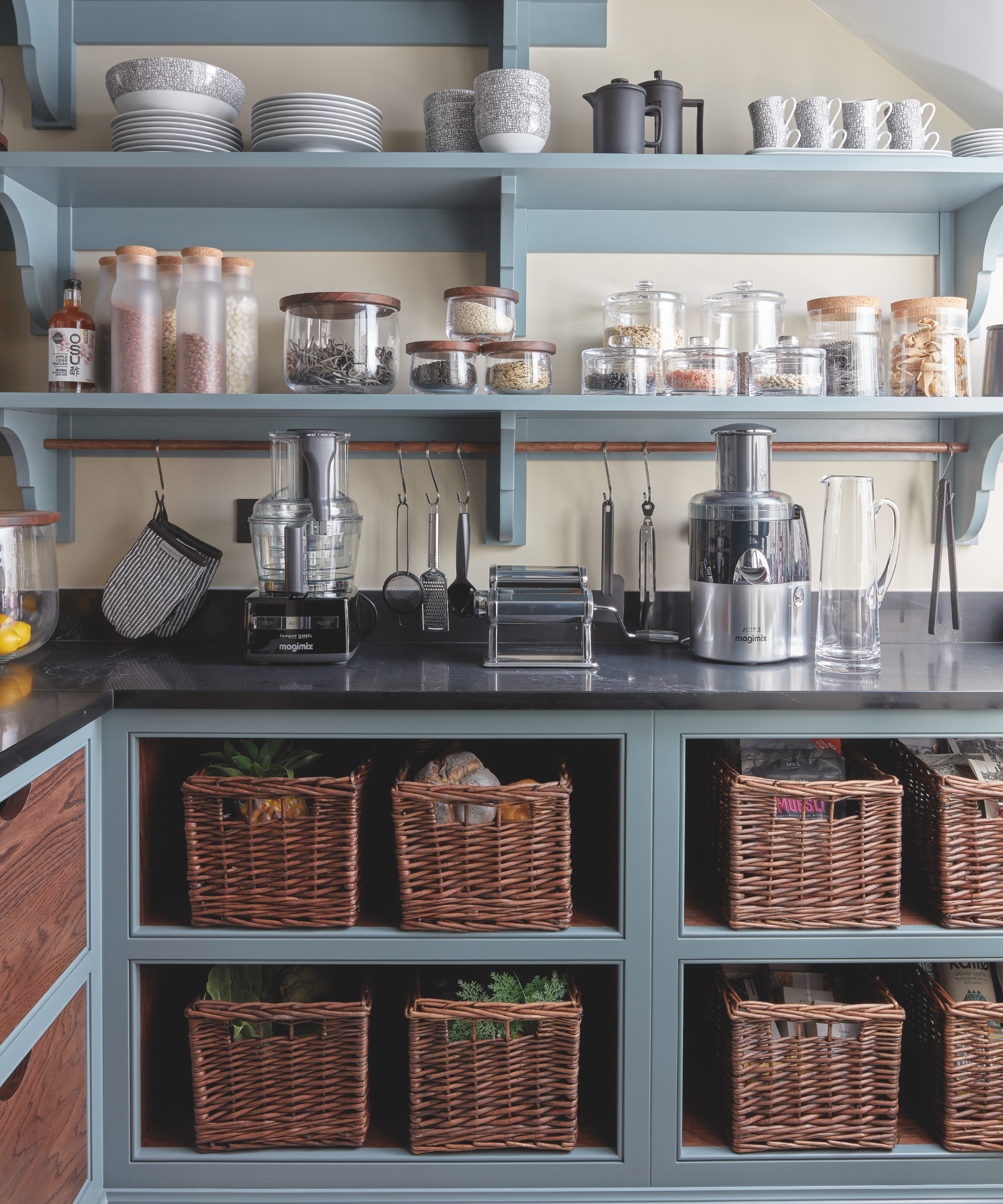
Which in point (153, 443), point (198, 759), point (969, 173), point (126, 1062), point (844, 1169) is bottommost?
point (844, 1169)

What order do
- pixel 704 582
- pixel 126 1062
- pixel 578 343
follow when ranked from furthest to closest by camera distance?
pixel 578 343
pixel 704 582
pixel 126 1062

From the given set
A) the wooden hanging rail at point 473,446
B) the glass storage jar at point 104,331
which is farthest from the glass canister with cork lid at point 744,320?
the glass storage jar at point 104,331

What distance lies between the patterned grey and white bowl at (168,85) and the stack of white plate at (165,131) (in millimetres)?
12

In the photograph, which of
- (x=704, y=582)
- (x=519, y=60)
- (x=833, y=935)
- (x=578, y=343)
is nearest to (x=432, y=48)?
(x=519, y=60)

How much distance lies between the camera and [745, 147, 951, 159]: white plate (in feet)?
6.03

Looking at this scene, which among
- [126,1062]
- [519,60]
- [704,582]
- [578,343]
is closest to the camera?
[126,1062]

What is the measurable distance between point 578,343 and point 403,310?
1.30 feet

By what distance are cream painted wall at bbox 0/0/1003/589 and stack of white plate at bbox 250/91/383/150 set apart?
0.83 feet

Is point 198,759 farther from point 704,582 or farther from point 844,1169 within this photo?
point 844,1169

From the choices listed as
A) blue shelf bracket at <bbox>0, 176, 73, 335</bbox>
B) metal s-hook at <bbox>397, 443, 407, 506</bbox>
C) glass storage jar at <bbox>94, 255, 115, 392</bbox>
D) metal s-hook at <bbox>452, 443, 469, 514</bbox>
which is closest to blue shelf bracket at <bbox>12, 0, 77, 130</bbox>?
blue shelf bracket at <bbox>0, 176, 73, 335</bbox>

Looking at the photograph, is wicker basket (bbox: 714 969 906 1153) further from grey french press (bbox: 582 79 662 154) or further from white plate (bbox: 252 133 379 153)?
white plate (bbox: 252 133 379 153)

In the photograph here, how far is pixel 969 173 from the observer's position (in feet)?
6.04

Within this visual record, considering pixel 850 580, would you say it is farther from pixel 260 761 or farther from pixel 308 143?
pixel 308 143

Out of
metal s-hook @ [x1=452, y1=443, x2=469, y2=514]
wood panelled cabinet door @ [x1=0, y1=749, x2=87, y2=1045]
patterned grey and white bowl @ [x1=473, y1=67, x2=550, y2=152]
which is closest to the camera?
wood panelled cabinet door @ [x1=0, y1=749, x2=87, y2=1045]
